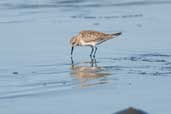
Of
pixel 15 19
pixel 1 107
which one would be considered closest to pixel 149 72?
pixel 1 107

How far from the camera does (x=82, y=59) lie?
13.4 m

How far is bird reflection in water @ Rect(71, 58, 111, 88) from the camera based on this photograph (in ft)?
36.2

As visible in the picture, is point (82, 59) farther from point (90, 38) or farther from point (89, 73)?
point (89, 73)

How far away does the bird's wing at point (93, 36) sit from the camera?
1411cm

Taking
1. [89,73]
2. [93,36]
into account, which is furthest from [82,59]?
[89,73]

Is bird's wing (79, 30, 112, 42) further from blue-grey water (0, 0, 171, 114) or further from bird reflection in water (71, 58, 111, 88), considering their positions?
bird reflection in water (71, 58, 111, 88)

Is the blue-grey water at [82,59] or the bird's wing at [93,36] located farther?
the bird's wing at [93,36]

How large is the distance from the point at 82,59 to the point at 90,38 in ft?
3.38

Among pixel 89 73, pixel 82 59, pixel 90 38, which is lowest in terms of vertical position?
pixel 89 73

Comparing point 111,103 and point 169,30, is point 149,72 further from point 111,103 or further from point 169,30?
point 169,30

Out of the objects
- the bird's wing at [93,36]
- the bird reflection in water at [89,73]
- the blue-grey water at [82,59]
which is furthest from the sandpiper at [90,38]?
the bird reflection in water at [89,73]

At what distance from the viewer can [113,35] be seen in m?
14.1

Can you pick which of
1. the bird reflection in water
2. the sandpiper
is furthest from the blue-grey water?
the sandpiper

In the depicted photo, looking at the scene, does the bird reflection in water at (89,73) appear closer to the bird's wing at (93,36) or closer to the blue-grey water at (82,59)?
the blue-grey water at (82,59)
